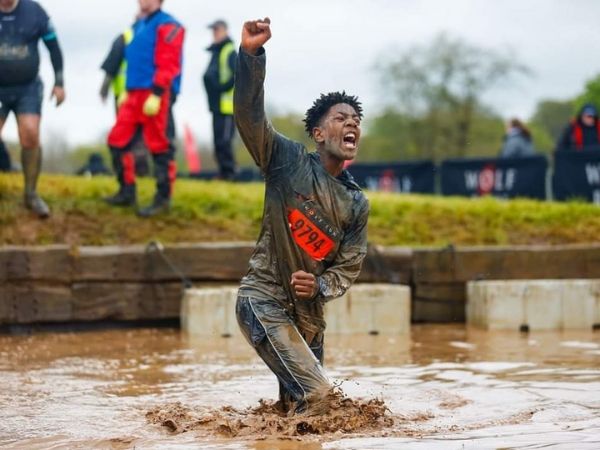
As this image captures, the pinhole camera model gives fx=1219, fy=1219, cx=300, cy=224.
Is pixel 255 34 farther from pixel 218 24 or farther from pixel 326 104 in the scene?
pixel 218 24

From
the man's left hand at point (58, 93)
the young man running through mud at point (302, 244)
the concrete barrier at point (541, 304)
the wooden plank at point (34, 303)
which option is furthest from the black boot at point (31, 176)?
the young man running through mud at point (302, 244)

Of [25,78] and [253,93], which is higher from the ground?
[25,78]

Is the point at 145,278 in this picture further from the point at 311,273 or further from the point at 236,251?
the point at 311,273

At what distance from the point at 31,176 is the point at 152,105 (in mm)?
1438

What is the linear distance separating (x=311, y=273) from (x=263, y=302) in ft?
1.03

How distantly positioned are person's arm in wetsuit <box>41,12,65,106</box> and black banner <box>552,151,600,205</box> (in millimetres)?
8696

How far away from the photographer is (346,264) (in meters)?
6.85

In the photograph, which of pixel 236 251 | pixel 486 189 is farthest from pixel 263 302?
pixel 486 189

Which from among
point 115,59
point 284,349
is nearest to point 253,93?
point 284,349

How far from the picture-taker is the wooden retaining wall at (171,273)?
449 inches

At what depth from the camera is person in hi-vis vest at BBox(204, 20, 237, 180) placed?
16.2m

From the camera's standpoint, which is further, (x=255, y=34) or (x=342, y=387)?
(x=342, y=387)

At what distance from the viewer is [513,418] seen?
681 cm

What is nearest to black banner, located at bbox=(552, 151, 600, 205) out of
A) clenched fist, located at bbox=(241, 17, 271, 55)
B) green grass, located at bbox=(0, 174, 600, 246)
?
green grass, located at bbox=(0, 174, 600, 246)
